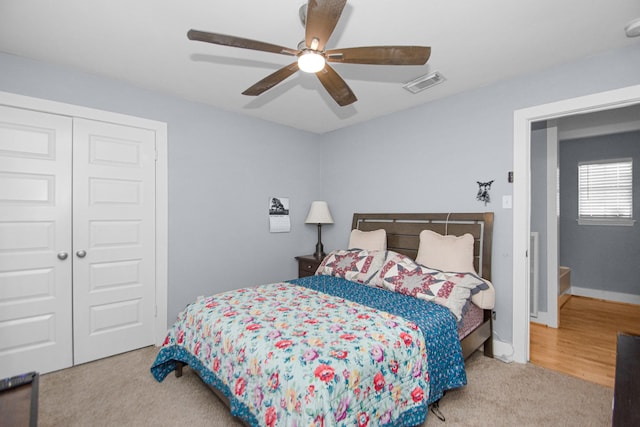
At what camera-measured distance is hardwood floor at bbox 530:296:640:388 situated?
257 cm

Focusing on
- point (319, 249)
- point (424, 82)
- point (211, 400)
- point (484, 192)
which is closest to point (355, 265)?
point (319, 249)

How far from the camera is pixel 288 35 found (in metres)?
2.06

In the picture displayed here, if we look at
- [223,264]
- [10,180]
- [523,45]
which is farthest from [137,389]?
[523,45]

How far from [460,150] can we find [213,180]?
257 cm

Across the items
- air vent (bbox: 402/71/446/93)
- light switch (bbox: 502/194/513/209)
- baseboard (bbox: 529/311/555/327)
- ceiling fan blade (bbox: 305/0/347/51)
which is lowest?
baseboard (bbox: 529/311/555/327)

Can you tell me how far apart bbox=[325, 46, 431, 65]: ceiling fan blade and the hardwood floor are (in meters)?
2.11

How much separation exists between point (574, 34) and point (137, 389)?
12.8ft

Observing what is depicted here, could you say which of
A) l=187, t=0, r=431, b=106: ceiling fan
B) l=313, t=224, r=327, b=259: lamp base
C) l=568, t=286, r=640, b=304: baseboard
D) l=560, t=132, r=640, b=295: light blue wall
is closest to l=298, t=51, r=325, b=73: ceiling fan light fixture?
l=187, t=0, r=431, b=106: ceiling fan

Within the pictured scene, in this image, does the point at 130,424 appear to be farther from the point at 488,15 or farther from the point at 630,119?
the point at 630,119

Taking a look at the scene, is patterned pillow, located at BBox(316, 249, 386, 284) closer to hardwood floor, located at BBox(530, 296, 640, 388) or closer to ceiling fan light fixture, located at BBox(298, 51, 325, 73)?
hardwood floor, located at BBox(530, 296, 640, 388)

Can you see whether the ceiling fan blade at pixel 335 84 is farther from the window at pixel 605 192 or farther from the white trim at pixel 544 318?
the window at pixel 605 192

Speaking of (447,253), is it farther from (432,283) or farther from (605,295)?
(605,295)

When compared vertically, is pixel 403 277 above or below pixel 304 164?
below

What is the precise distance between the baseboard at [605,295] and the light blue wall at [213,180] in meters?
4.31
